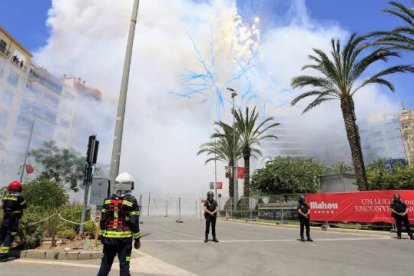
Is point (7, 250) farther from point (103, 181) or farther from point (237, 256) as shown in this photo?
point (103, 181)

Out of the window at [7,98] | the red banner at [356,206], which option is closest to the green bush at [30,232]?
the red banner at [356,206]

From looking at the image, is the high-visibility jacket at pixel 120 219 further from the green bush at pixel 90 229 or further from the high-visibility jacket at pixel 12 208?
the green bush at pixel 90 229

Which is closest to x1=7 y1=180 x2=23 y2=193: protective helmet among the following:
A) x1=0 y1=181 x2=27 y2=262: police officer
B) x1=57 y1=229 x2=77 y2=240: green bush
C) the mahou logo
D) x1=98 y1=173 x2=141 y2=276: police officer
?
x1=0 y1=181 x2=27 y2=262: police officer

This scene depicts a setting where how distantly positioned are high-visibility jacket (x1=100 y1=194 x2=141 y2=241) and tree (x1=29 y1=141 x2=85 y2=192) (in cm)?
5039

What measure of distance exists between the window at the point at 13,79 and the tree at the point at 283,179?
175ft

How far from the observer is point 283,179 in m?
38.6

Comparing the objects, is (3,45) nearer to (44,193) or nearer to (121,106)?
(44,193)

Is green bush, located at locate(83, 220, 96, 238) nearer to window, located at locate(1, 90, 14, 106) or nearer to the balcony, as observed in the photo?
window, located at locate(1, 90, 14, 106)

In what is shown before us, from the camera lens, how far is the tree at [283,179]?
38812 mm

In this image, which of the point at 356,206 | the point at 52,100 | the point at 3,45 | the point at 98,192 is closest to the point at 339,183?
the point at 356,206


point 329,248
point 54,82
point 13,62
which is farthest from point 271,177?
point 54,82

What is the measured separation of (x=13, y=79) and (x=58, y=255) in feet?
227

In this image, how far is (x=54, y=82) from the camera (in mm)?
86500

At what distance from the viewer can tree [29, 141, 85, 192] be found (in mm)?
50469
